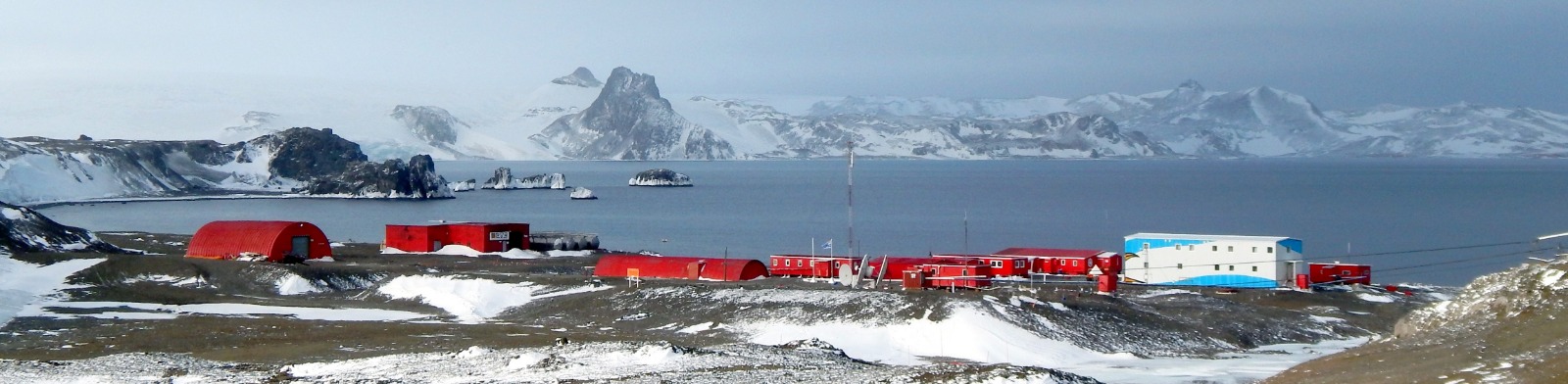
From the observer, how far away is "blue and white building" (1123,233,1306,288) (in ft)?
159

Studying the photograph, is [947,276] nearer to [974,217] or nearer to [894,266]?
[894,266]

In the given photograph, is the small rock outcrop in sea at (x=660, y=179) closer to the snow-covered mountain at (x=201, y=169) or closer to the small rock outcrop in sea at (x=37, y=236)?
the snow-covered mountain at (x=201, y=169)

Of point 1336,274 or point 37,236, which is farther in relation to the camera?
point 37,236

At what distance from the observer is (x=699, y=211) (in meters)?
119

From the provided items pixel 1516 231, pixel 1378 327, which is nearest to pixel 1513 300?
pixel 1378 327

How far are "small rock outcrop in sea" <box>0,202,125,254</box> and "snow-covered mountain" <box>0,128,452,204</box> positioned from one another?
251 feet

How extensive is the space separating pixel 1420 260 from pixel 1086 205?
59.2 meters

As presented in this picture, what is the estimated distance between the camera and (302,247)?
5472cm

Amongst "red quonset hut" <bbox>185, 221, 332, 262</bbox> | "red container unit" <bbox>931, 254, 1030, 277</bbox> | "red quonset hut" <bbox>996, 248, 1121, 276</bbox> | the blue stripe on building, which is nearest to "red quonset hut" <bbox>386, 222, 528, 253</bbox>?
"red quonset hut" <bbox>185, 221, 332, 262</bbox>

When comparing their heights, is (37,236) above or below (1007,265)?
above

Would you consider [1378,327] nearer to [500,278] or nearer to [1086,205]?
[500,278]

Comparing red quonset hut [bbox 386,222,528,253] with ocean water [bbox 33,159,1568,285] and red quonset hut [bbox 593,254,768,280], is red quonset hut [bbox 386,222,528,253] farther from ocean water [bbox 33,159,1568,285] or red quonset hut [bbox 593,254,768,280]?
red quonset hut [bbox 593,254,768,280]

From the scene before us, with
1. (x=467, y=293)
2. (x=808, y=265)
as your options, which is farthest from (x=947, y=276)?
(x=467, y=293)

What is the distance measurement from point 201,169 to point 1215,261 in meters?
141
